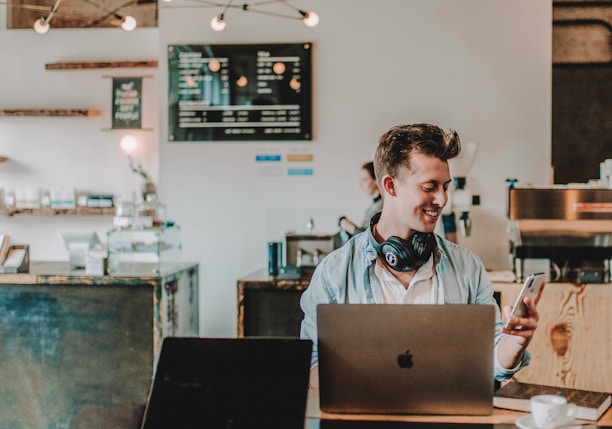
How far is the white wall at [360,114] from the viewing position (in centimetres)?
493

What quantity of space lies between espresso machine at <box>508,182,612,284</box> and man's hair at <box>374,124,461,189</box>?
1873 mm

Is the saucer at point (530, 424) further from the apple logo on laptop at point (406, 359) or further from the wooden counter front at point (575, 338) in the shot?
the wooden counter front at point (575, 338)

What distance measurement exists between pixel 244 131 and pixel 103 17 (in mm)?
2434

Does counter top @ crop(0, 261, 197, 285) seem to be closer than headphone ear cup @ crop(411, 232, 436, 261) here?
No

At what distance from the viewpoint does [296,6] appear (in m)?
5.07

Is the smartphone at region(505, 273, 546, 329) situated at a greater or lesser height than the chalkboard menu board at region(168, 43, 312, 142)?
lesser

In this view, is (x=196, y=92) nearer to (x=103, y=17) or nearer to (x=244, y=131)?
(x=244, y=131)

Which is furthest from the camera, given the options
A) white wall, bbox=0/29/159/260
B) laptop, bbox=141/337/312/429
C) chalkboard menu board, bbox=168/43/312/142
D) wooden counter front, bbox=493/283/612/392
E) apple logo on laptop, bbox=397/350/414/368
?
white wall, bbox=0/29/159/260

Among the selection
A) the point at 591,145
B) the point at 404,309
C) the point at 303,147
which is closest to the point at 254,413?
the point at 404,309

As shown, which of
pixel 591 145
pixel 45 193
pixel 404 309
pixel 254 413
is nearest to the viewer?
pixel 254 413

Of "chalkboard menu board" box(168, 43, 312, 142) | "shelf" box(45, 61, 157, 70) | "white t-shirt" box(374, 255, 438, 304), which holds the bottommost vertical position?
"white t-shirt" box(374, 255, 438, 304)

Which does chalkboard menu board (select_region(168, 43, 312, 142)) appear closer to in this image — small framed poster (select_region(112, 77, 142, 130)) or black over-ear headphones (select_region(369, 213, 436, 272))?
small framed poster (select_region(112, 77, 142, 130))

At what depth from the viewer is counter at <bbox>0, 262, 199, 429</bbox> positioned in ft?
13.0

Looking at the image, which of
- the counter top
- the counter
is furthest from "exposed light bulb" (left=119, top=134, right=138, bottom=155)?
the counter
